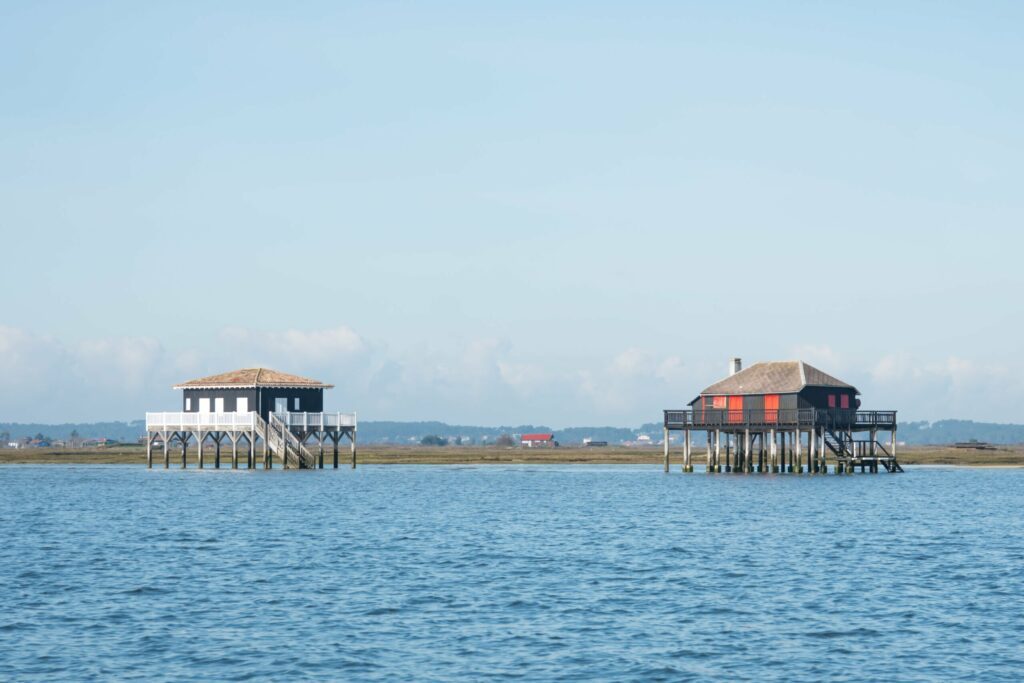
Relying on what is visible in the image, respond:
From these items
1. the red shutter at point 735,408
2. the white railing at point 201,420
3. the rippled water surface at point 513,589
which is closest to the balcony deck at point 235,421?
the white railing at point 201,420

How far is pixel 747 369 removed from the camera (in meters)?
94.4

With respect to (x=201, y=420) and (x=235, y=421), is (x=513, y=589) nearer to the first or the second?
(x=235, y=421)

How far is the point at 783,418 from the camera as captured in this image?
89.4 meters

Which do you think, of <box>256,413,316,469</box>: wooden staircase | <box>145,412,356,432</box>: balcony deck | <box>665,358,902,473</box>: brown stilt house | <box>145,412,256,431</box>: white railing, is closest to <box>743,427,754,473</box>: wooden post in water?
<box>665,358,902,473</box>: brown stilt house

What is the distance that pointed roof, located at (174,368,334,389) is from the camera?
295 ft

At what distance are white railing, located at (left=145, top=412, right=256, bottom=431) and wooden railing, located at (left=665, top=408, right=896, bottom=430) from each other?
97.9 ft

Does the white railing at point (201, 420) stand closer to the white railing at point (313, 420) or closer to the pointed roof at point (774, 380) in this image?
the white railing at point (313, 420)

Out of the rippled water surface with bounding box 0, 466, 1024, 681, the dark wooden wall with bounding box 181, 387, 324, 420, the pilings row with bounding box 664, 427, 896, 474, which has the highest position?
the dark wooden wall with bounding box 181, 387, 324, 420

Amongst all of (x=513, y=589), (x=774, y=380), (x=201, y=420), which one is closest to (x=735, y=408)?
(x=774, y=380)

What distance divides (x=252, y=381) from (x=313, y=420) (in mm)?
5420

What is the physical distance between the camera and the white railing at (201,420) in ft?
294

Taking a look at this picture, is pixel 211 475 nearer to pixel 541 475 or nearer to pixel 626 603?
pixel 541 475

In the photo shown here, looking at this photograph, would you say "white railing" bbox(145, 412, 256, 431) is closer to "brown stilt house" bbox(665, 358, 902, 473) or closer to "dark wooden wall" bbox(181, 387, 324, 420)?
"dark wooden wall" bbox(181, 387, 324, 420)

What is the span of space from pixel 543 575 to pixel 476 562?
12.3ft
